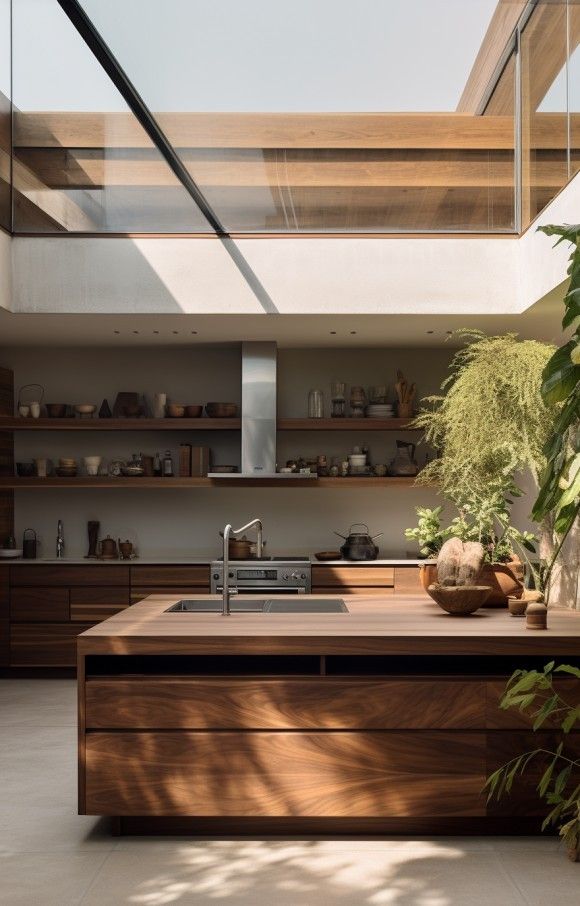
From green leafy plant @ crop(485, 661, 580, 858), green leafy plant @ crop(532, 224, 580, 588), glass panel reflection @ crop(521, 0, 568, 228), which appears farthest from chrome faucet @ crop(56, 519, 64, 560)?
green leafy plant @ crop(532, 224, 580, 588)

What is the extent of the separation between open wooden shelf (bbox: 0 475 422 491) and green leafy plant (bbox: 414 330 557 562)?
267 cm

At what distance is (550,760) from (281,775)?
3.54 ft

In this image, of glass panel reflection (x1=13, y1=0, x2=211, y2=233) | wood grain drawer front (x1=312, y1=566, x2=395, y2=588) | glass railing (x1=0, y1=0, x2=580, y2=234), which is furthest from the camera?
wood grain drawer front (x1=312, y1=566, x2=395, y2=588)

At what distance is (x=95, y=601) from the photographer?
7.92m

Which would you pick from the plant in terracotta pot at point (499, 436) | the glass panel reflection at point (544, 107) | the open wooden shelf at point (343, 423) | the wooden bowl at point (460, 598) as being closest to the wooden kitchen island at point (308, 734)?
the wooden bowl at point (460, 598)

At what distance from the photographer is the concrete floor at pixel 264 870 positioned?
11.3 ft

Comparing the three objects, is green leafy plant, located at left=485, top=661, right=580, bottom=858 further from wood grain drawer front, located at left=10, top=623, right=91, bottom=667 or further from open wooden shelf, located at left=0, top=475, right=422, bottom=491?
wood grain drawer front, located at left=10, top=623, right=91, bottom=667

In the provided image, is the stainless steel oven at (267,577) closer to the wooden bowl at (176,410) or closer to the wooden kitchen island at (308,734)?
the wooden bowl at (176,410)

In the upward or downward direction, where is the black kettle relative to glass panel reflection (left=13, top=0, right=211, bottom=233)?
downward

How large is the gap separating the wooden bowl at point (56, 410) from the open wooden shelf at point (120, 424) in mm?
102

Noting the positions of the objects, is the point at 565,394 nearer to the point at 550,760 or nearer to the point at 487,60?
the point at 550,760

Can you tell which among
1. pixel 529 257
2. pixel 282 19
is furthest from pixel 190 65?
pixel 529 257

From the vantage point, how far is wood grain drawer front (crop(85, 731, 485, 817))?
3.99 m

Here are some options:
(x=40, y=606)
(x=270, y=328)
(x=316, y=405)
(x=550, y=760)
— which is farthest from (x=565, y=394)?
(x=40, y=606)
